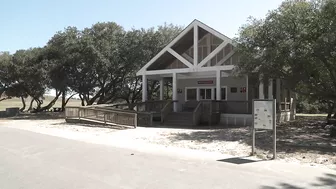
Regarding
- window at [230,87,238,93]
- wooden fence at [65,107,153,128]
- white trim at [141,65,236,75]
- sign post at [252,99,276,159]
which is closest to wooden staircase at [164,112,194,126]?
wooden fence at [65,107,153,128]

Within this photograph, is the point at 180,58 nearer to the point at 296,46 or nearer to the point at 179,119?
the point at 179,119

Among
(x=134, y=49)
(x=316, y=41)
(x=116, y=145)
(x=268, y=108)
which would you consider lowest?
(x=116, y=145)

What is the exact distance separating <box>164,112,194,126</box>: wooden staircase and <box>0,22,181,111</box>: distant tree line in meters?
11.2

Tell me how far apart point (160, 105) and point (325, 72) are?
13.5 metres

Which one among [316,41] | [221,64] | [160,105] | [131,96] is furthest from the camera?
[131,96]

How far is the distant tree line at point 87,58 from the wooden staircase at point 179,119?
11160 millimetres

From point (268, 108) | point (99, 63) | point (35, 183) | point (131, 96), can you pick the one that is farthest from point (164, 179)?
point (131, 96)

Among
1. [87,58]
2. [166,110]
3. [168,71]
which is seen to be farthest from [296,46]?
[87,58]

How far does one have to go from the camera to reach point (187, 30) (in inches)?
996

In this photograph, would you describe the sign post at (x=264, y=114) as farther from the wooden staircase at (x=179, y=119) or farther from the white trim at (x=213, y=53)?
the white trim at (x=213, y=53)

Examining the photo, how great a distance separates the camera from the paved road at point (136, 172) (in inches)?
270

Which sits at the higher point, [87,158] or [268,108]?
[268,108]

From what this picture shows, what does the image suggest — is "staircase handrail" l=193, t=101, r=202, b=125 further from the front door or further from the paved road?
the paved road

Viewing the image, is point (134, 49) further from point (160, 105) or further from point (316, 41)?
point (316, 41)
